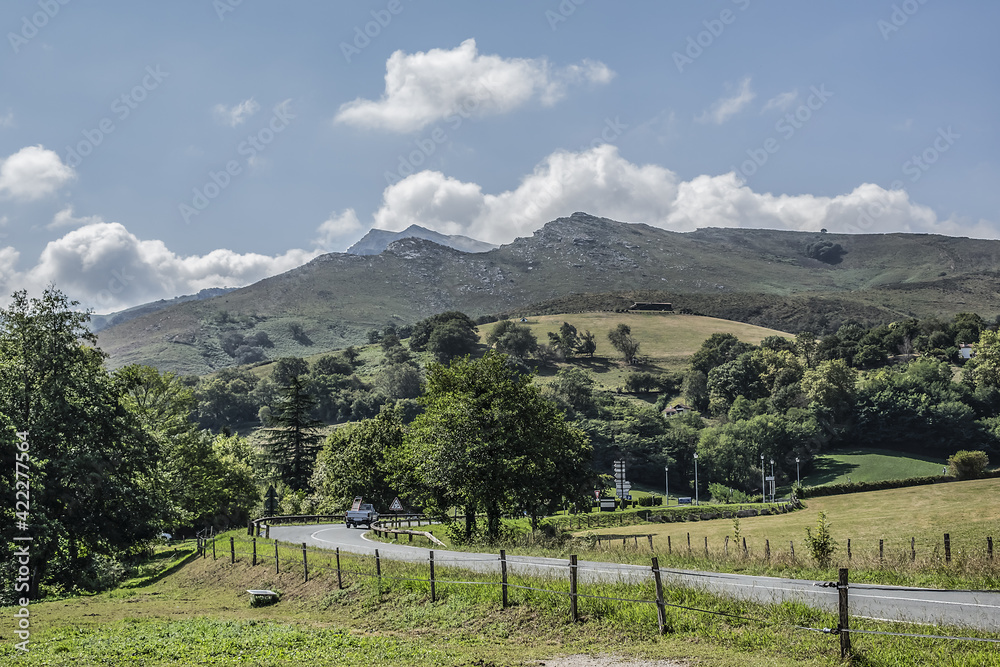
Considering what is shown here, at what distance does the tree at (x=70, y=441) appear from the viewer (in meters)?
31.9

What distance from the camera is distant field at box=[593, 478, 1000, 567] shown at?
44.5 metres

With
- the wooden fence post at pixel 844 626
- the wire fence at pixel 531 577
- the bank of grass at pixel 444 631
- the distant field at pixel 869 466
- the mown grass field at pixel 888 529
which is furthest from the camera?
the distant field at pixel 869 466

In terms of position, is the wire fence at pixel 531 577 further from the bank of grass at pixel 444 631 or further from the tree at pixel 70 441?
the tree at pixel 70 441

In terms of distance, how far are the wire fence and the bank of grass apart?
0.40ft

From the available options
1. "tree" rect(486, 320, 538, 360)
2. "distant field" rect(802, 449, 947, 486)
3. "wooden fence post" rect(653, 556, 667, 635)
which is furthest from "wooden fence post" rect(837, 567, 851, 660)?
"tree" rect(486, 320, 538, 360)

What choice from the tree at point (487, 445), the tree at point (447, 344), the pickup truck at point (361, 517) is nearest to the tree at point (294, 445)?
the pickup truck at point (361, 517)

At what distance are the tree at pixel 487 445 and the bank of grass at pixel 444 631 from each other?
1241cm

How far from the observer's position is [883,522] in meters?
57.5

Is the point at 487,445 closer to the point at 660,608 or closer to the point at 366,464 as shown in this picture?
the point at 660,608

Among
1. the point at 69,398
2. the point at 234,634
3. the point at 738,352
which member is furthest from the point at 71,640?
the point at 738,352

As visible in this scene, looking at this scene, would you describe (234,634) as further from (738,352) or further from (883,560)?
(738,352)

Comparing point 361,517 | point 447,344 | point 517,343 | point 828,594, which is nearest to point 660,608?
point 828,594

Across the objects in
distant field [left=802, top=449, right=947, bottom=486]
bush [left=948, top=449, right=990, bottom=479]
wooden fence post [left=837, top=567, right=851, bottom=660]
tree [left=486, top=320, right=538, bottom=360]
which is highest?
tree [left=486, top=320, right=538, bottom=360]

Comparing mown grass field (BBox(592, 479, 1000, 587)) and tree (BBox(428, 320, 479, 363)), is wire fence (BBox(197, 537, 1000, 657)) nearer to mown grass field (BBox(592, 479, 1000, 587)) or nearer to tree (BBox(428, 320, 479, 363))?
mown grass field (BBox(592, 479, 1000, 587))
